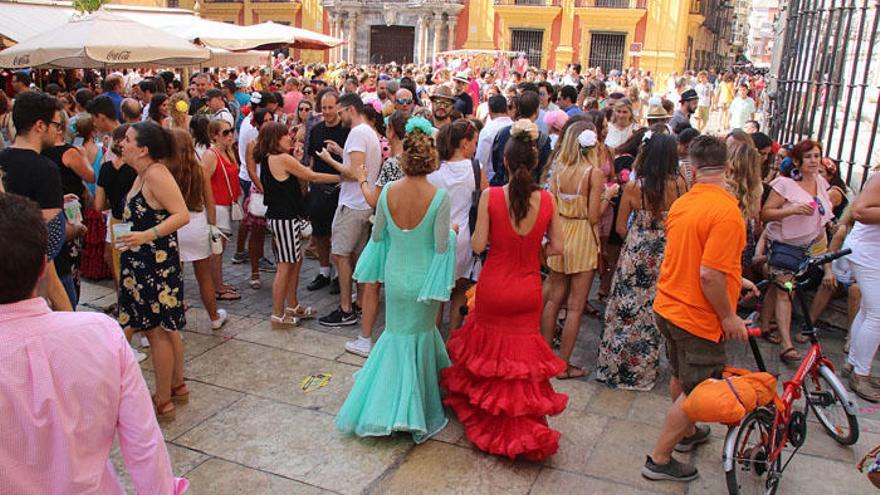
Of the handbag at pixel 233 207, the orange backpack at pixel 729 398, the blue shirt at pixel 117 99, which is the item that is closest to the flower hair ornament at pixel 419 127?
the orange backpack at pixel 729 398

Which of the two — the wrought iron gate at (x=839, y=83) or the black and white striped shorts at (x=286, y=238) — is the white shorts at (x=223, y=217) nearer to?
the black and white striped shorts at (x=286, y=238)

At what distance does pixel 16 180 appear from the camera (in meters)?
3.90

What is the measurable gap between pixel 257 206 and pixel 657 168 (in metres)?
3.72

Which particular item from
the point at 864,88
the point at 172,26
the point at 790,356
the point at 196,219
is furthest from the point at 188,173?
the point at 172,26

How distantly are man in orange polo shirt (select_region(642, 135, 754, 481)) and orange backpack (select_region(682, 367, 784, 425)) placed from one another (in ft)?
0.48

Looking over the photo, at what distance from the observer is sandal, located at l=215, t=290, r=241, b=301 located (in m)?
6.27

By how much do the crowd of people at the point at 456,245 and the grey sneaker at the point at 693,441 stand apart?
0.06ft

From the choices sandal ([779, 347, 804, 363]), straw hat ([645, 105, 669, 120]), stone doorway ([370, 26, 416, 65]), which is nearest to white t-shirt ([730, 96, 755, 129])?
straw hat ([645, 105, 669, 120])

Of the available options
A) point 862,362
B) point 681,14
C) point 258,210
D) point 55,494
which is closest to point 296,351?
point 258,210

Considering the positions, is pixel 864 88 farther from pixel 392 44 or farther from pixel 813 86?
pixel 392 44

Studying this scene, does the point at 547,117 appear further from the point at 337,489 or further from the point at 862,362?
the point at 337,489

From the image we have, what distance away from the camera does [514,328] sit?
149 inches

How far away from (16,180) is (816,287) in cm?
620

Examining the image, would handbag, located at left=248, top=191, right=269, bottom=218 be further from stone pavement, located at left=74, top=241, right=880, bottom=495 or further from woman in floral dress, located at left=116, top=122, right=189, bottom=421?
woman in floral dress, located at left=116, top=122, right=189, bottom=421
